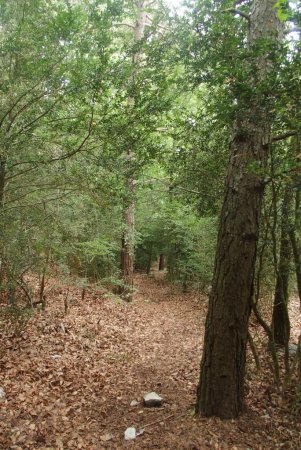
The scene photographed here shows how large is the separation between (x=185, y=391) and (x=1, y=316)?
3.43m

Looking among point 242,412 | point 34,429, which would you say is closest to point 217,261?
point 242,412

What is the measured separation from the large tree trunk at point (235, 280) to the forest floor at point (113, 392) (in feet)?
1.16

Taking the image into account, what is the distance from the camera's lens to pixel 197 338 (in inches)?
313

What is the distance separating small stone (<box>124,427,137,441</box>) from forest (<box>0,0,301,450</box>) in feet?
0.04

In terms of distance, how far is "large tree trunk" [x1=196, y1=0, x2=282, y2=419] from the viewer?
3768 mm

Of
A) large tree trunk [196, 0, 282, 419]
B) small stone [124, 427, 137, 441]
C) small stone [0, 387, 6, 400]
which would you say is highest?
large tree trunk [196, 0, 282, 419]

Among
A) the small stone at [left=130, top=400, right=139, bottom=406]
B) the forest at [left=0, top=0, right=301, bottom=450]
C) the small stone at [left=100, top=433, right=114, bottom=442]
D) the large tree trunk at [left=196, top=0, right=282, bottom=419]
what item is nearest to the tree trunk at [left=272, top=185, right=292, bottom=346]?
the forest at [left=0, top=0, right=301, bottom=450]

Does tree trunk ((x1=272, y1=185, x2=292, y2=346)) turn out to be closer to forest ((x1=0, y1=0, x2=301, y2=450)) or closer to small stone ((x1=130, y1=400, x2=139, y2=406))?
forest ((x1=0, y1=0, x2=301, y2=450))

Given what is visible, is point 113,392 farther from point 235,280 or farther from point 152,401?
point 235,280

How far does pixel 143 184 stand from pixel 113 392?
11.9 ft

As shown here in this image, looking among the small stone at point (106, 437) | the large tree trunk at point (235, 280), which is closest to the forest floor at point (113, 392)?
the small stone at point (106, 437)

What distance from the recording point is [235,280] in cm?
376

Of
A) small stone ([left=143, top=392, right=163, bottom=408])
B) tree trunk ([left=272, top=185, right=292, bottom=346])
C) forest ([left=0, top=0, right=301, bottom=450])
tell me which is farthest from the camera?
small stone ([left=143, top=392, right=163, bottom=408])

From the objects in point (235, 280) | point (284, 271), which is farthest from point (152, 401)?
point (284, 271)
